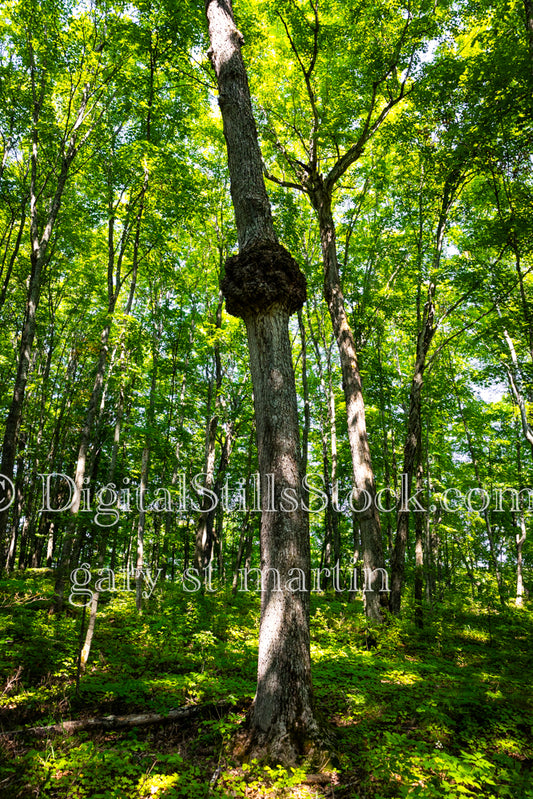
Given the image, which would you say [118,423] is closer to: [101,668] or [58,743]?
[101,668]

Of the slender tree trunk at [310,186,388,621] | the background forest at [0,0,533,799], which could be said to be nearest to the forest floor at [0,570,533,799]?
the background forest at [0,0,533,799]

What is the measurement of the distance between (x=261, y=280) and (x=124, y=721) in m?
4.20

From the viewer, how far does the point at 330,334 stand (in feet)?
54.6

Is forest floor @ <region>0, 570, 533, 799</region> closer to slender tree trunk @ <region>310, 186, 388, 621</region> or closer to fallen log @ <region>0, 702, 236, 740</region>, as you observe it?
fallen log @ <region>0, 702, 236, 740</region>

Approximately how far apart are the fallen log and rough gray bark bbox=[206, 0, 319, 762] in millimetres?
1000

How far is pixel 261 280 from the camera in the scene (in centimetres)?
321

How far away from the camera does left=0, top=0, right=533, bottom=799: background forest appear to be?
3430 millimetres

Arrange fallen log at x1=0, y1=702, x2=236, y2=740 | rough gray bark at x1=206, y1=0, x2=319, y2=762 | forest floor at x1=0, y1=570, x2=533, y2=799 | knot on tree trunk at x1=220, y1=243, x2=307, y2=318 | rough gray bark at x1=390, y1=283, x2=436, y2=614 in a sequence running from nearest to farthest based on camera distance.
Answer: forest floor at x1=0, y1=570, x2=533, y2=799 < rough gray bark at x1=206, y1=0, x2=319, y2=762 < knot on tree trunk at x1=220, y1=243, x2=307, y2=318 < fallen log at x1=0, y1=702, x2=236, y2=740 < rough gray bark at x1=390, y1=283, x2=436, y2=614

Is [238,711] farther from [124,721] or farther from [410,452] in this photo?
[410,452]

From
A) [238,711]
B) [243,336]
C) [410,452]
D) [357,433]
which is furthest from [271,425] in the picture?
[243,336]

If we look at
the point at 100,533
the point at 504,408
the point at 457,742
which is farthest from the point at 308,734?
the point at 504,408

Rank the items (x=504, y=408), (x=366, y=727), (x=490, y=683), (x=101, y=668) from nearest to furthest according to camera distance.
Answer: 1. (x=366, y=727)
2. (x=490, y=683)
3. (x=101, y=668)
4. (x=504, y=408)

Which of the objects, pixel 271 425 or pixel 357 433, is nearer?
pixel 271 425

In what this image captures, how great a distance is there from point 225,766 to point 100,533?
314 cm
